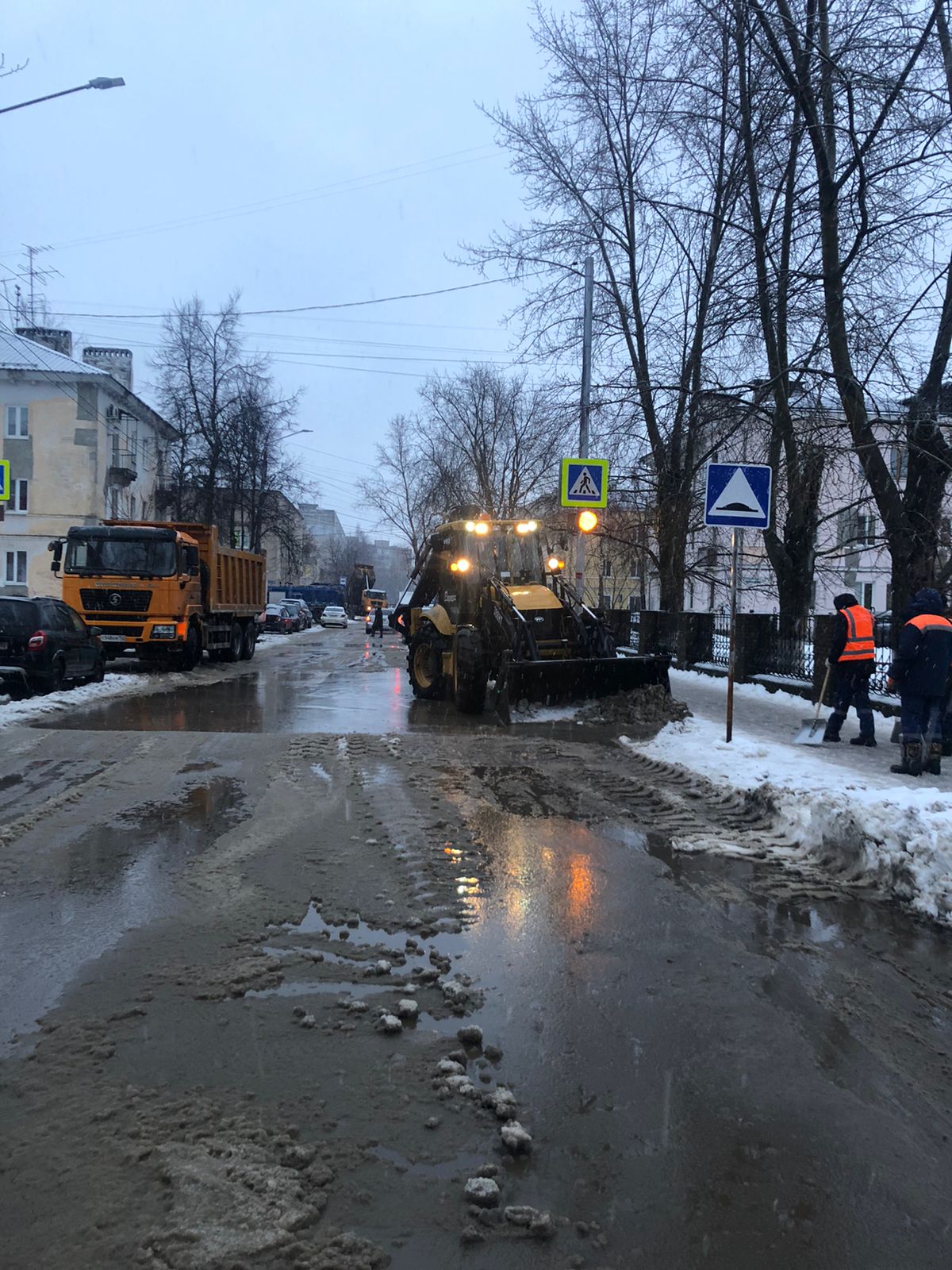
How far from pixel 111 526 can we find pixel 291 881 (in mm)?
16859

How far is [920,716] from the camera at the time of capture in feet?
28.7

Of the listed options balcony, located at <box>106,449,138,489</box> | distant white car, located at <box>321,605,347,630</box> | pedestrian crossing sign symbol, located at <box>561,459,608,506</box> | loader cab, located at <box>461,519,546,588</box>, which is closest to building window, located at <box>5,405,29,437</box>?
balcony, located at <box>106,449,138,489</box>

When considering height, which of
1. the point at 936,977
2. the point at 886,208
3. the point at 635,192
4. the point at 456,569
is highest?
the point at 635,192

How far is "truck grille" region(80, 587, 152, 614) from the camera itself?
19.9 meters

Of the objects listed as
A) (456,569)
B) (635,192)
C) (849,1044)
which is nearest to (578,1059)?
(849,1044)

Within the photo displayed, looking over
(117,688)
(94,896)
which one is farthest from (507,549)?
(94,896)

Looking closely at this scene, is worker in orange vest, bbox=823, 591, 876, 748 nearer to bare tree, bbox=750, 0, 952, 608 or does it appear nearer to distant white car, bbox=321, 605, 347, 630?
bare tree, bbox=750, 0, 952, 608

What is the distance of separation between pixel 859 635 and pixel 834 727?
41.9 inches

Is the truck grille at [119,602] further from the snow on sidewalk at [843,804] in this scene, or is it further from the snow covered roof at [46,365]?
the snow covered roof at [46,365]

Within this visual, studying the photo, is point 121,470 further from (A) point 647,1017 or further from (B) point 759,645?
(A) point 647,1017

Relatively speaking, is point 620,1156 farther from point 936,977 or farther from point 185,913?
point 185,913

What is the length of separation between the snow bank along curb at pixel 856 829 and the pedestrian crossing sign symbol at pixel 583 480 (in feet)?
28.6

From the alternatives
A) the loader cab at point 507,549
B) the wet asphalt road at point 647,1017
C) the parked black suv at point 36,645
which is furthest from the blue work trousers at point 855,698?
the parked black suv at point 36,645

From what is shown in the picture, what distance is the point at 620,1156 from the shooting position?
2.99m
